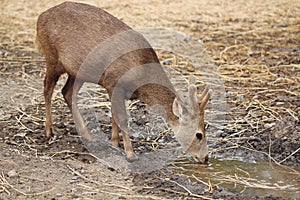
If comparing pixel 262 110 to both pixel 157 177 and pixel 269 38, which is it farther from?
pixel 269 38

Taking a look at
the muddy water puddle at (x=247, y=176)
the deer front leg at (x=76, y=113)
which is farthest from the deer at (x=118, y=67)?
the deer front leg at (x=76, y=113)

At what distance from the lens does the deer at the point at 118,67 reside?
640 cm

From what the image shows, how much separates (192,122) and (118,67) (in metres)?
0.94

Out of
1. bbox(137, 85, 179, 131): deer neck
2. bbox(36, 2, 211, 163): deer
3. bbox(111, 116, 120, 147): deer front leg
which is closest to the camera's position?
bbox(36, 2, 211, 163): deer

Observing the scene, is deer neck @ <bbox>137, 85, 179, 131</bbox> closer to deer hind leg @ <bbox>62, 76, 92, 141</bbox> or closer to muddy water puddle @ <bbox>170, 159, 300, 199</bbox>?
muddy water puddle @ <bbox>170, 159, 300, 199</bbox>

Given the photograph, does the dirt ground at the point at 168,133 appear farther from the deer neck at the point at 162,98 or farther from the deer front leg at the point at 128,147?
the deer neck at the point at 162,98

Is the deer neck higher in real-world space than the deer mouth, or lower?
higher

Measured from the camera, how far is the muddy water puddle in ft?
19.5

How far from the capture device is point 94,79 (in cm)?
670

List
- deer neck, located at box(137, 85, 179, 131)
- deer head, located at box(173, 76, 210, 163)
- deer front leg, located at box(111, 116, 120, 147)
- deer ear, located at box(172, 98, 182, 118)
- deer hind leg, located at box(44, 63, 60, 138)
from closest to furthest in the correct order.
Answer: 1. deer head, located at box(173, 76, 210, 163)
2. deer ear, located at box(172, 98, 182, 118)
3. deer neck, located at box(137, 85, 179, 131)
4. deer front leg, located at box(111, 116, 120, 147)
5. deer hind leg, located at box(44, 63, 60, 138)

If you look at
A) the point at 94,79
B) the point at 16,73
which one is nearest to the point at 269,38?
the point at 16,73

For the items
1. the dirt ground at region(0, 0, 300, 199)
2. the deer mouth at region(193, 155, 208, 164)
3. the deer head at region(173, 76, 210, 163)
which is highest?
the deer head at region(173, 76, 210, 163)

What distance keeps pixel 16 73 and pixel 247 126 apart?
387 centimetres

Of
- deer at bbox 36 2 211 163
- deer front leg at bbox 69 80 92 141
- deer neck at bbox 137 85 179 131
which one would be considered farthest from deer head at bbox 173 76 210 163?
deer front leg at bbox 69 80 92 141
